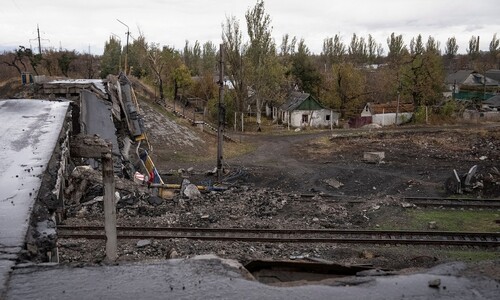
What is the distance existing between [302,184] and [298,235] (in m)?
6.80

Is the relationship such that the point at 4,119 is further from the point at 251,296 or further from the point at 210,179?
the point at 210,179

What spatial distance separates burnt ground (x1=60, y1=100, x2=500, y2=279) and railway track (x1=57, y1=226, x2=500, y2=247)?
1.01 ft

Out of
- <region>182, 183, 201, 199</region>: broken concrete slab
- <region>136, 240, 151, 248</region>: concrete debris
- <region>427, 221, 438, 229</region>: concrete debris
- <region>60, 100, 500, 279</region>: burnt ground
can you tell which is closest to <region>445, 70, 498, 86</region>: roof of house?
<region>60, 100, 500, 279</region>: burnt ground

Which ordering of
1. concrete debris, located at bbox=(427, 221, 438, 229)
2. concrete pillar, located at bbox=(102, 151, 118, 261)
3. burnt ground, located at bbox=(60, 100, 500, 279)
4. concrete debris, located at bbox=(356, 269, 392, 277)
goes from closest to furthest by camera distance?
concrete debris, located at bbox=(356, 269, 392, 277)
concrete pillar, located at bbox=(102, 151, 118, 261)
burnt ground, located at bbox=(60, 100, 500, 279)
concrete debris, located at bbox=(427, 221, 438, 229)

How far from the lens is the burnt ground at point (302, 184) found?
31.7 feet

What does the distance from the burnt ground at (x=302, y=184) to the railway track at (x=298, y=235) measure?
31cm

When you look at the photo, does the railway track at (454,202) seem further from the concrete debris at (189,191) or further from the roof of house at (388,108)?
the roof of house at (388,108)

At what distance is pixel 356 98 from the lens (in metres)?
41.0

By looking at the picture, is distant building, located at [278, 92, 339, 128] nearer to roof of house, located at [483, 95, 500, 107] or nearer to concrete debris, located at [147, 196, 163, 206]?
roof of house, located at [483, 95, 500, 107]

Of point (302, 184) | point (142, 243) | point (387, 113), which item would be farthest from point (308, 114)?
point (142, 243)

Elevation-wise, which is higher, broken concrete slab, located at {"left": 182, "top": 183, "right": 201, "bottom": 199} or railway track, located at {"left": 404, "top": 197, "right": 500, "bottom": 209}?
broken concrete slab, located at {"left": 182, "top": 183, "right": 201, "bottom": 199}

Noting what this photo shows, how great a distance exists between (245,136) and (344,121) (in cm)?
1299

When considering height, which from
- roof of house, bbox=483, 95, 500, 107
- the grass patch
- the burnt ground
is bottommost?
the grass patch

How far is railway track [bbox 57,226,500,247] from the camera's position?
1040 cm
